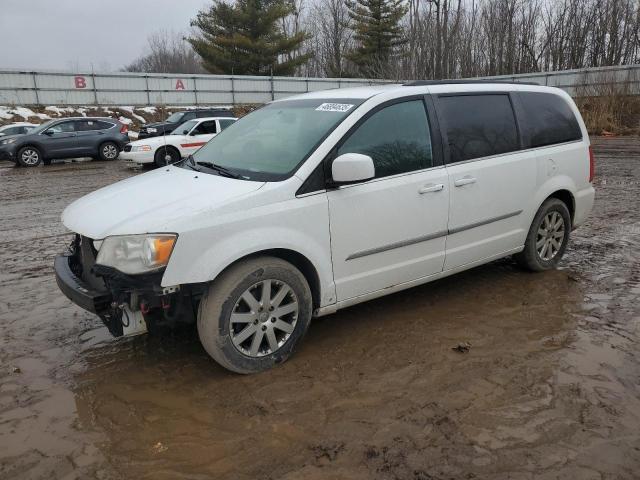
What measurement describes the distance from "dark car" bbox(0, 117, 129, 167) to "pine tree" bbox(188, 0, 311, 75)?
21.5 m

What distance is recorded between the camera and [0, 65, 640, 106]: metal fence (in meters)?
24.9

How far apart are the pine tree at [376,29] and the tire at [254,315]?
145ft

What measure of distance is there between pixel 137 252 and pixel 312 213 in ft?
3.62

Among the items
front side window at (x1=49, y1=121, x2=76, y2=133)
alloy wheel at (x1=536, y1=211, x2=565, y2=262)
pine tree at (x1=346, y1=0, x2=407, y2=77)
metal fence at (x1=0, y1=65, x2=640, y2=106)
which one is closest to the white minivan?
alloy wheel at (x1=536, y1=211, x2=565, y2=262)

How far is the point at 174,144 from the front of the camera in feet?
52.1

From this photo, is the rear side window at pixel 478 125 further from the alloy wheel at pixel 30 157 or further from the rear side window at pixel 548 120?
the alloy wheel at pixel 30 157

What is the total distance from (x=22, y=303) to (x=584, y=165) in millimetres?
5442

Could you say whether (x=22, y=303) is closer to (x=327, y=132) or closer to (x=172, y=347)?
(x=172, y=347)

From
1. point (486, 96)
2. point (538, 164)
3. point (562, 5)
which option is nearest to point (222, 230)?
point (486, 96)

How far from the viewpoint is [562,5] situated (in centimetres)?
3534

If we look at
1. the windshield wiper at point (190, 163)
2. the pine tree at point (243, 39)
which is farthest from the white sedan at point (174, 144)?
the pine tree at point (243, 39)

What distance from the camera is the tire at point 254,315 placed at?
317 cm

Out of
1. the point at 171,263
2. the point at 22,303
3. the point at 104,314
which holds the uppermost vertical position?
the point at 171,263

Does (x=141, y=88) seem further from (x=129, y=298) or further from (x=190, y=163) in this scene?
(x=129, y=298)
